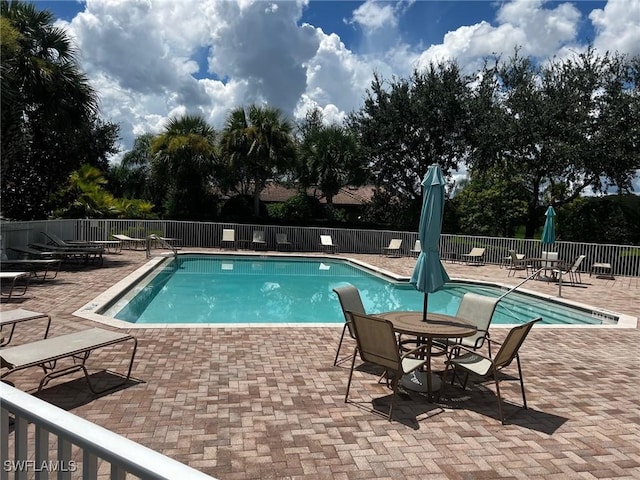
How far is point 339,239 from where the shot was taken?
2123 centimetres

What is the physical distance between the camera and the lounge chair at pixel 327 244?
20266 millimetres

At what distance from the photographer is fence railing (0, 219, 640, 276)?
1666cm

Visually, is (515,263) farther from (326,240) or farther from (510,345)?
(510,345)

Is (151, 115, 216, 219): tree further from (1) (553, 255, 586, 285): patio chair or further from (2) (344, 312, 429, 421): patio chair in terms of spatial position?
(2) (344, 312, 429, 421): patio chair

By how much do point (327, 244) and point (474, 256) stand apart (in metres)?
6.24

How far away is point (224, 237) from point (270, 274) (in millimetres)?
5132

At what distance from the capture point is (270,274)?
15727mm

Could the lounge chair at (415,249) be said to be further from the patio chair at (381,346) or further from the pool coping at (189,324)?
the patio chair at (381,346)

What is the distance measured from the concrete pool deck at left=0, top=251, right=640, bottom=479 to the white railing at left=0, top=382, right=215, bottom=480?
1798 mm

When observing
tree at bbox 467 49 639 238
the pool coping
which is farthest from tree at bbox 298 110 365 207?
the pool coping

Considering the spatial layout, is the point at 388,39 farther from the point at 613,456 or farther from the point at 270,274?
the point at 613,456

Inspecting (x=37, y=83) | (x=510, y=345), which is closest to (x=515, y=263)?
(x=510, y=345)

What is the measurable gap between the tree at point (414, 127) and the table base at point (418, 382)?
19.0m

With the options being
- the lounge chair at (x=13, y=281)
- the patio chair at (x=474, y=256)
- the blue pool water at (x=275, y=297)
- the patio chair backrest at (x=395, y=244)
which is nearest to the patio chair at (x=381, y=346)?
the blue pool water at (x=275, y=297)
